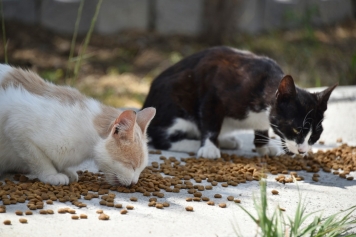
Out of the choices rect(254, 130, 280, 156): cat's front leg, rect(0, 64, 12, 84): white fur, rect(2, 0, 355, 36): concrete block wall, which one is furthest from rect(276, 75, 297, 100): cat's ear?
rect(2, 0, 355, 36): concrete block wall

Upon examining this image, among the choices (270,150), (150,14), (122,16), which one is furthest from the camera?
(150,14)

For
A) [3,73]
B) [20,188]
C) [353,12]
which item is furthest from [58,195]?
[353,12]

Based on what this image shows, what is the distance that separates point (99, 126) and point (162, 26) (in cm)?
560

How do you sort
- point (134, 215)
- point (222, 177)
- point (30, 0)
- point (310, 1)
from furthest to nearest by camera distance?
1. point (310, 1)
2. point (30, 0)
3. point (222, 177)
4. point (134, 215)

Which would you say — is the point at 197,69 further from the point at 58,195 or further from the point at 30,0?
the point at 30,0

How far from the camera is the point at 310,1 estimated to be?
32.8ft

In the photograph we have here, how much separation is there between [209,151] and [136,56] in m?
3.95

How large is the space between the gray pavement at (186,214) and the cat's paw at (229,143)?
2.96 ft

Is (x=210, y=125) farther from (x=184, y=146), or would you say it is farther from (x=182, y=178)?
(x=182, y=178)

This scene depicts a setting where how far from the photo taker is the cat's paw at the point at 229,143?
5211mm

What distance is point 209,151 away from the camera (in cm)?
475

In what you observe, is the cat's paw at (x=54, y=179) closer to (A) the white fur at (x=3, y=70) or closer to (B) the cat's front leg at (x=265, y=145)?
(A) the white fur at (x=3, y=70)

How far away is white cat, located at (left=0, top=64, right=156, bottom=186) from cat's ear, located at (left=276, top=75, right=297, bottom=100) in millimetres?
1209

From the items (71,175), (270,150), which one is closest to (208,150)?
(270,150)
